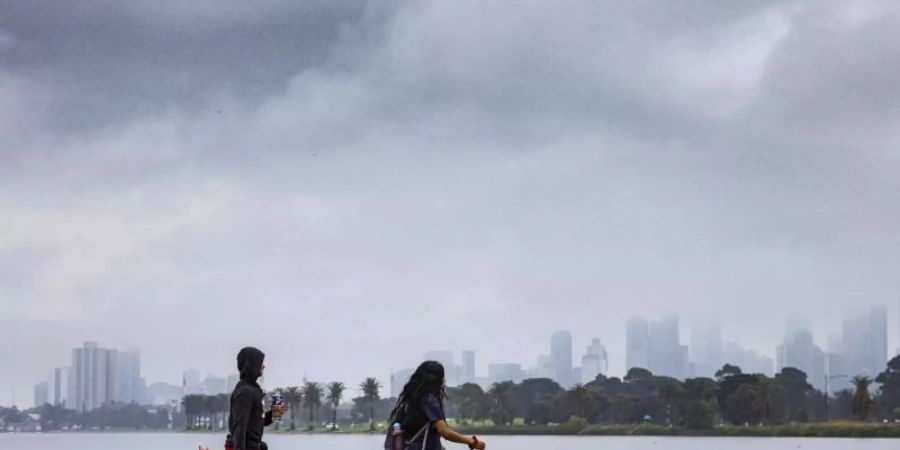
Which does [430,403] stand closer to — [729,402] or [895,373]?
[729,402]

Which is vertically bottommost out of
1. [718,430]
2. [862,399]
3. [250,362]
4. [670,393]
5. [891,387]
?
[718,430]

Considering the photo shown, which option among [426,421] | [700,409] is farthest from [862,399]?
[426,421]

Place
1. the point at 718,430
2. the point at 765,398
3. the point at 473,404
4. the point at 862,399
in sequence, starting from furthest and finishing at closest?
1. the point at 473,404
2. the point at 718,430
3. the point at 765,398
4. the point at 862,399

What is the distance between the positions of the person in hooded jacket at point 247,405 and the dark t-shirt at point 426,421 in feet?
3.96

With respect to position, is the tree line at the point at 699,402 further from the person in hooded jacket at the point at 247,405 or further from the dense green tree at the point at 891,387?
the person in hooded jacket at the point at 247,405

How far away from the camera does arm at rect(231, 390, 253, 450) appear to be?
415 inches

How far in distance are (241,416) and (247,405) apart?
0.09 m

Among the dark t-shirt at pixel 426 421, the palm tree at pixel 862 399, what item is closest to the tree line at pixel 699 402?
the palm tree at pixel 862 399

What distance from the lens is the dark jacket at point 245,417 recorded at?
10.5 metres

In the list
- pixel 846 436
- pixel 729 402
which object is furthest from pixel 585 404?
pixel 846 436

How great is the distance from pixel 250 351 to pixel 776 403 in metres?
160

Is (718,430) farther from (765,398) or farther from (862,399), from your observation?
(862,399)

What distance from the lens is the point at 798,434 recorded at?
160 m

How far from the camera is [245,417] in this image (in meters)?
10.6
